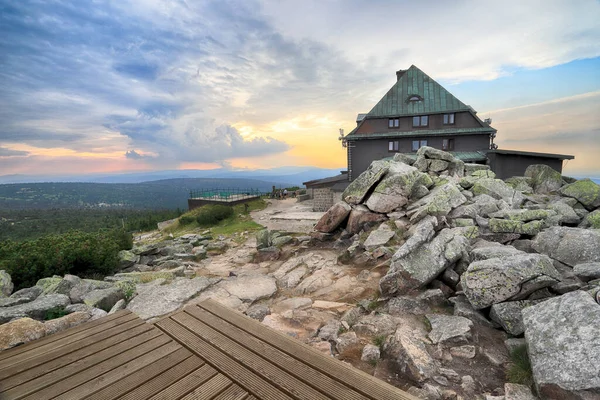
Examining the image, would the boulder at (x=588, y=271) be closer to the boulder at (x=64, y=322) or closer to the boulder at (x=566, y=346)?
Answer: the boulder at (x=566, y=346)

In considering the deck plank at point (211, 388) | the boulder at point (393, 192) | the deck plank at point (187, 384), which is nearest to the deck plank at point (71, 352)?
the deck plank at point (187, 384)

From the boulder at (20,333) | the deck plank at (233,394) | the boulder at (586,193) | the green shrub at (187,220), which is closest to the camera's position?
the deck plank at (233,394)

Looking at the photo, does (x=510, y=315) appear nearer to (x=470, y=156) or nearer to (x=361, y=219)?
(x=361, y=219)

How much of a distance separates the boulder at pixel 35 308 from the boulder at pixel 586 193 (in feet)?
62.4

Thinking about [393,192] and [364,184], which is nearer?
[393,192]

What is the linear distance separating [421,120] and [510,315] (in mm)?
28142

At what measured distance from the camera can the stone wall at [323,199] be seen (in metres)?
27.7

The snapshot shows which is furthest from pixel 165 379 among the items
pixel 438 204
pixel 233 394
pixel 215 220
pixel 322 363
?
pixel 215 220

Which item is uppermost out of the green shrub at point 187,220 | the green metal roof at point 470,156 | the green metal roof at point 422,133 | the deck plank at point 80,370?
the green metal roof at point 422,133

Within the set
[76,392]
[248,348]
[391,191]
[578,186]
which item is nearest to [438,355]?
[248,348]

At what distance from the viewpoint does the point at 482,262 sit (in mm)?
6203

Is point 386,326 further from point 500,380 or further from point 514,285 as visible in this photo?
point 514,285

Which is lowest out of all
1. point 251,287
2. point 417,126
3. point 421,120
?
point 251,287

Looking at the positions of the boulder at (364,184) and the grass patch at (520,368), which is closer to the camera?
the grass patch at (520,368)
